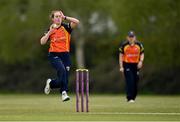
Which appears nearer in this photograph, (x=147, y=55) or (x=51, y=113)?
(x=51, y=113)

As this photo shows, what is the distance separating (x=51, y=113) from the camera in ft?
71.7

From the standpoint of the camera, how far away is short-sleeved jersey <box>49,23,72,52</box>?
23.3 meters

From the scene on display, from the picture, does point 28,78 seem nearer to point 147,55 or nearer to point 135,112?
point 147,55

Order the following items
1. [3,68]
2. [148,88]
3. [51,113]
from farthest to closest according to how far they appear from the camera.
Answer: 1. [3,68]
2. [148,88]
3. [51,113]

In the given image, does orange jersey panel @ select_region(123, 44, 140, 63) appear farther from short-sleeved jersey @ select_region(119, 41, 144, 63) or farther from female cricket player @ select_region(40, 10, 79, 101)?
female cricket player @ select_region(40, 10, 79, 101)

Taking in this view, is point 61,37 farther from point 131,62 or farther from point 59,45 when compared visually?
point 131,62

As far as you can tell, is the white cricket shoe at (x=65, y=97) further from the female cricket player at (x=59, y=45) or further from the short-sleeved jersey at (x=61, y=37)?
the short-sleeved jersey at (x=61, y=37)

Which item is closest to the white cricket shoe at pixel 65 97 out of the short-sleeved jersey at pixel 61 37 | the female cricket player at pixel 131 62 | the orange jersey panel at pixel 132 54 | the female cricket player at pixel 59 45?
the female cricket player at pixel 59 45

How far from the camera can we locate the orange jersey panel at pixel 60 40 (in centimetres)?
2327

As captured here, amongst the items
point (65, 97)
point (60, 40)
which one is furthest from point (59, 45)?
point (65, 97)

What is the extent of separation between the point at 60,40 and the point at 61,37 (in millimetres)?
82

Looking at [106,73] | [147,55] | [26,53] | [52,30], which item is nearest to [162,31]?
[147,55]

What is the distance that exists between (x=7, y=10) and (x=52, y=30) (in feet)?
127

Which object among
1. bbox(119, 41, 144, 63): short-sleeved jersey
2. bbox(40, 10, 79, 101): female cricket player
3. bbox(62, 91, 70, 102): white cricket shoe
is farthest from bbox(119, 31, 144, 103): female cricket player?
bbox(62, 91, 70, 102): white cricket shoe
